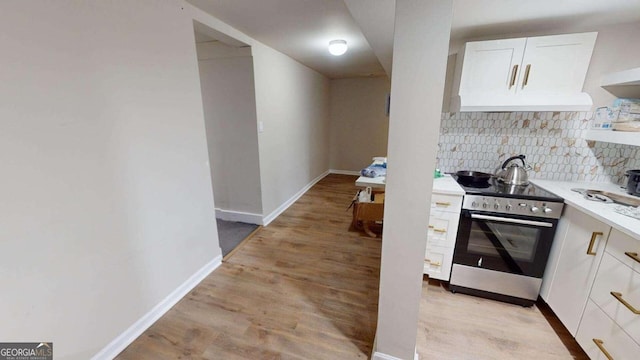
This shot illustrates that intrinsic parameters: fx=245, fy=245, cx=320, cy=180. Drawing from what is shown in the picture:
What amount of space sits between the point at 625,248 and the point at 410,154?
129 centimetres

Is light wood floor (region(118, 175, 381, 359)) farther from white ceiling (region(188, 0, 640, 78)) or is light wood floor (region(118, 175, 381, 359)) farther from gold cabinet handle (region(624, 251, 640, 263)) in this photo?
white ceiling (region(188, 0, 640, 78))

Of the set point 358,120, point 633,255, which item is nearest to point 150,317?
point 633,255

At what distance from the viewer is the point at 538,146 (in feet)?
7.02

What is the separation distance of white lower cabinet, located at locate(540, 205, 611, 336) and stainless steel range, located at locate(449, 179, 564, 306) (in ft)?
0.18

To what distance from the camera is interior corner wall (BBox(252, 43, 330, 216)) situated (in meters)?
3.08

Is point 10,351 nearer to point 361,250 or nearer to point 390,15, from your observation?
point 361,250

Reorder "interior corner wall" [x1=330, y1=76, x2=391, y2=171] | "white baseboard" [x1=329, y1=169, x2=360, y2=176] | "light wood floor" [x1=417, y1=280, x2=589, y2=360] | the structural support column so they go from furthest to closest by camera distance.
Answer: "white baseboard" [x1=329, y1=169, x2=360, y2=176]
"interior corner wall" [x1=330, y1=76, x2=391, y2=171]
"light wood floor" [x1=417, y1=280, x2=589, y2=360]
the structural support column

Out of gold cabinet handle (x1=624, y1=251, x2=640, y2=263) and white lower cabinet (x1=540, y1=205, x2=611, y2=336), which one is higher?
gold cabinet handle (x1=624, y1=251, x2=640, y2=263)

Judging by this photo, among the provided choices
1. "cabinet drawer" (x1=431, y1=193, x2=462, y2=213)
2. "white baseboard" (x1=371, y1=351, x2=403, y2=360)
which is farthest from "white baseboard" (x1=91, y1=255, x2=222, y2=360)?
"cabinet drawer" (x1=431, y1=193, x2=462, y2=213)

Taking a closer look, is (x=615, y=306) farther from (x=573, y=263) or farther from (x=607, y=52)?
(x=607, y=52)

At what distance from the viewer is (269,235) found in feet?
10.0

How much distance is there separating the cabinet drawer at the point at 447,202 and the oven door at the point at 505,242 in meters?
0.06

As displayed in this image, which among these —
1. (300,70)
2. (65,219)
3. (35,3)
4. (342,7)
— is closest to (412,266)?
(65,219)

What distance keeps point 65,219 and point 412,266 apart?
1.79 metres
